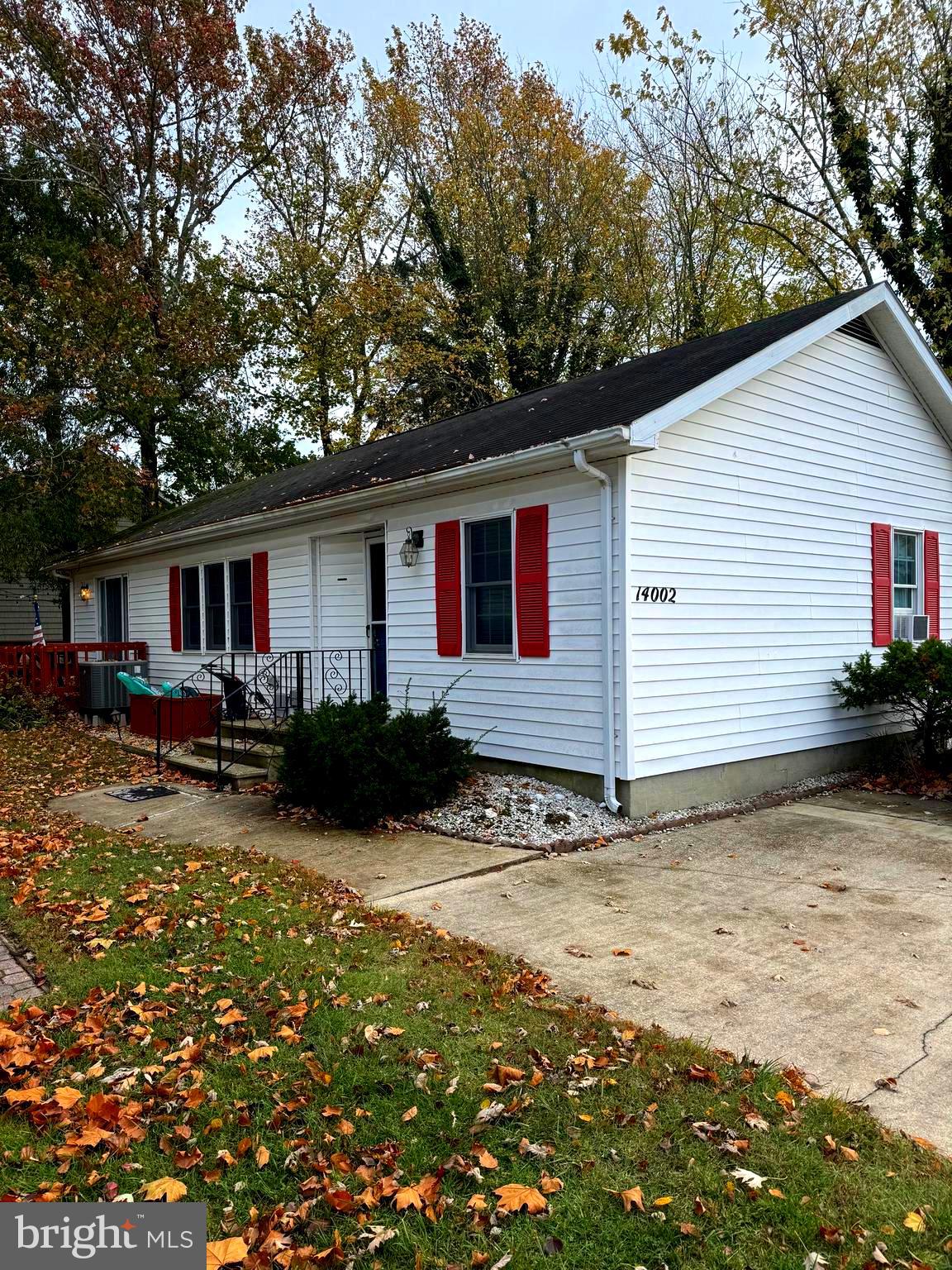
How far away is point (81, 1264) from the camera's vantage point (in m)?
2.33

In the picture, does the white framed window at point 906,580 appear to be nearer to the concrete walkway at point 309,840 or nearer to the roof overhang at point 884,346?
the roof overhang at point 884,346

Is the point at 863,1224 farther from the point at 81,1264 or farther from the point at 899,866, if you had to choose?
the point at 899,866

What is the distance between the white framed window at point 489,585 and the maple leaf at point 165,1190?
234 inches

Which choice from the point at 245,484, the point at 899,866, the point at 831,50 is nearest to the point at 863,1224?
the point at 899,866

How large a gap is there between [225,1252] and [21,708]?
13.8 metres

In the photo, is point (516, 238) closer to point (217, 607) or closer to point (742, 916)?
point (217, 607)

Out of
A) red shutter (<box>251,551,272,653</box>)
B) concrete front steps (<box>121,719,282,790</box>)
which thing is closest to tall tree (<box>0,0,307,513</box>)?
red shutter (<box>251,551,272,653</box>)

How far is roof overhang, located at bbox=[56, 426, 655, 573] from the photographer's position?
682 cm

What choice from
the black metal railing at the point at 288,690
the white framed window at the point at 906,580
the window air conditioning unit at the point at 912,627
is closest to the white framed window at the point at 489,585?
the black metal railing at the point at 288,690

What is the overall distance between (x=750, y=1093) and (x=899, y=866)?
139 inches

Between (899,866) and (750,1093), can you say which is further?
(899,866)

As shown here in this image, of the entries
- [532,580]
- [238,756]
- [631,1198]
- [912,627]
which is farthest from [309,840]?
[912,627]

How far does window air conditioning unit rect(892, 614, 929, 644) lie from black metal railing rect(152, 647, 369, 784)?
674 centimetres

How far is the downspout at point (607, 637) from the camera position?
7.10 meters
